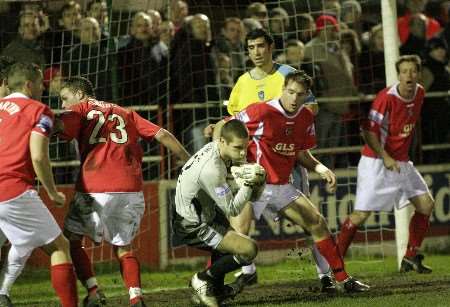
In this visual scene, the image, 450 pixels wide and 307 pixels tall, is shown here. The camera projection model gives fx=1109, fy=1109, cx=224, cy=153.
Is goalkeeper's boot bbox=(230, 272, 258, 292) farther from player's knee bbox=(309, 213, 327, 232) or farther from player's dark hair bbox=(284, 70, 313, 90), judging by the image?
player's dark hair bbox=(284, 70, 313, 90)

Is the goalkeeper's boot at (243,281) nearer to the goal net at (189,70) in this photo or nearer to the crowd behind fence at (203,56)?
the goal net at (189,70)

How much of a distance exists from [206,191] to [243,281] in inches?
78.6

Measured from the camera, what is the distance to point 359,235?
13297 mm

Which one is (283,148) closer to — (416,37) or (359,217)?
(359,217)

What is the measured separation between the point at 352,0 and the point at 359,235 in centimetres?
306

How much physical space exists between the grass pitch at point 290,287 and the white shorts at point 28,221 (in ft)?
6.36

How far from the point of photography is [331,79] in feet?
44.6

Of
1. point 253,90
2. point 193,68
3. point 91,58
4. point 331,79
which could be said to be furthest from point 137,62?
point 253,90

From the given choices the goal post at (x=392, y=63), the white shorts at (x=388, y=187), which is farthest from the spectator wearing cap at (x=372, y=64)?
the white shorts at (x=388, y=187)

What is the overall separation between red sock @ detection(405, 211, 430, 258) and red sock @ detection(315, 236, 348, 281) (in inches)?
67.3

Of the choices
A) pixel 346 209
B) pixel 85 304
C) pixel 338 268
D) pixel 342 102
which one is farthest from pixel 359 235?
pixel 85 304

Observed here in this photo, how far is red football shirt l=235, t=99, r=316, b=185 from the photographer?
9.51 meters

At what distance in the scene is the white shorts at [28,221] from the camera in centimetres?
741

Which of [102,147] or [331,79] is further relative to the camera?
[331,79]
